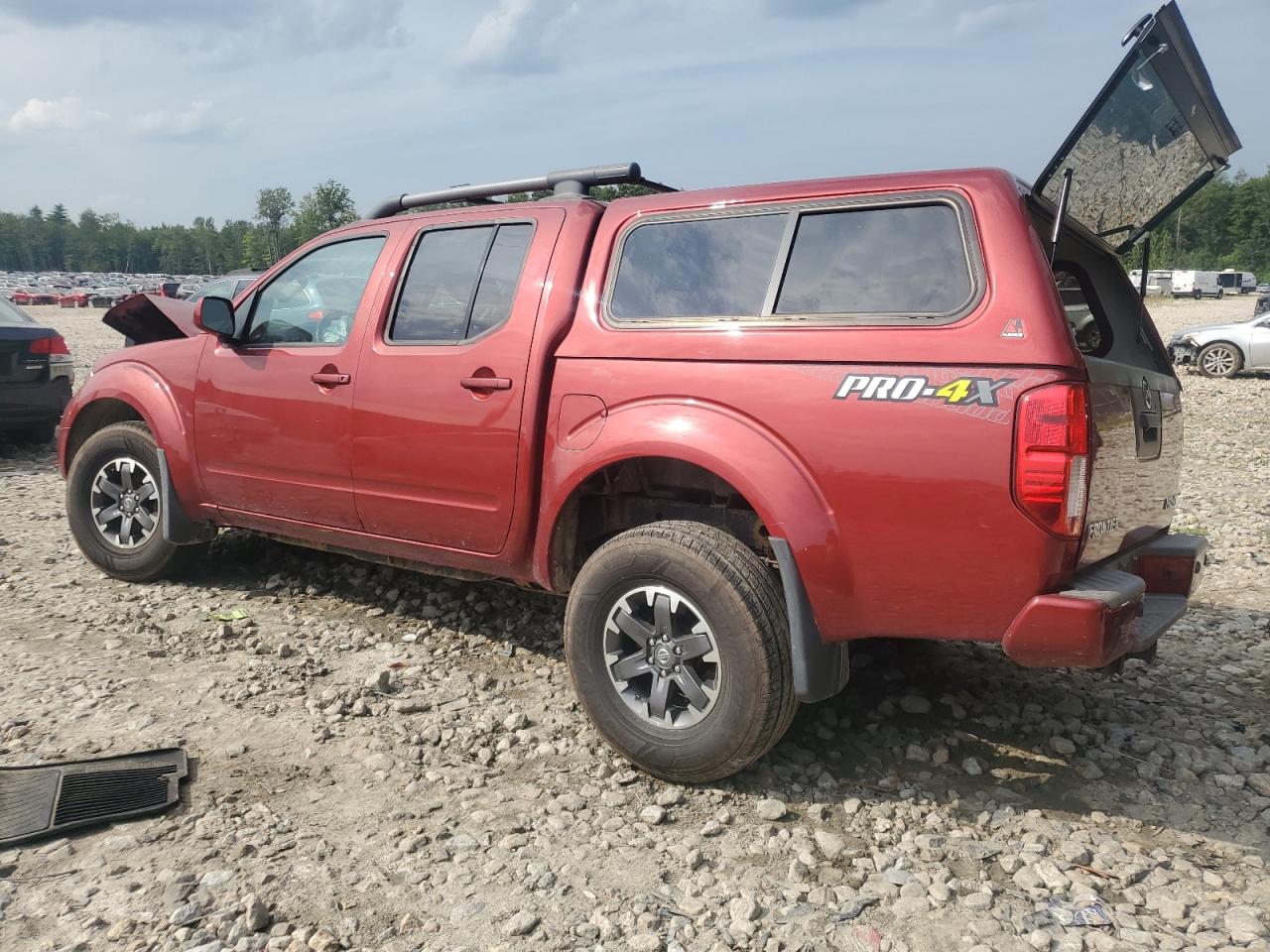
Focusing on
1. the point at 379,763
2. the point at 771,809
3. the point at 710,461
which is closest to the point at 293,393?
the point at 379,763

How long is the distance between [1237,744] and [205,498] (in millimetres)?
4709

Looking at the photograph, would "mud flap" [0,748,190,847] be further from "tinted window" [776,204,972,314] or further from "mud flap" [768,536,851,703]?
"tinted window" [776,204,972,314]

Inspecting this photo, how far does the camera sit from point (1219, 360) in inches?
718

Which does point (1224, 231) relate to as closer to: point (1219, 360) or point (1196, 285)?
point (1196, 285)

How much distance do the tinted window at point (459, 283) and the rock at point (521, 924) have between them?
218 centimetres

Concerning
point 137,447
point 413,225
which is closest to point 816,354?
point 413,225

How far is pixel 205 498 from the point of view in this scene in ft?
16.3

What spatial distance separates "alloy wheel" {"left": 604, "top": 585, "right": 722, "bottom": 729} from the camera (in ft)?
10.6

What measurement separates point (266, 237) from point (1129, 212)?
112 metres

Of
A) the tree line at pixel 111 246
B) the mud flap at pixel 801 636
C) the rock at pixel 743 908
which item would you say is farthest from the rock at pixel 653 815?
the tree line at pixel 111 246

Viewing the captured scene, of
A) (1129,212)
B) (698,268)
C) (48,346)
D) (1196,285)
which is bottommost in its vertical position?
(48,346)

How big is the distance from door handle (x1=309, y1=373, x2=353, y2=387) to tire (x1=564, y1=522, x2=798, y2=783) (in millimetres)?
1535

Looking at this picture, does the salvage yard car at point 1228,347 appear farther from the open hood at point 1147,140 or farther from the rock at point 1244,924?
the rock at point 1244,924

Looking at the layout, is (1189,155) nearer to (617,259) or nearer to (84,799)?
(617,259)
